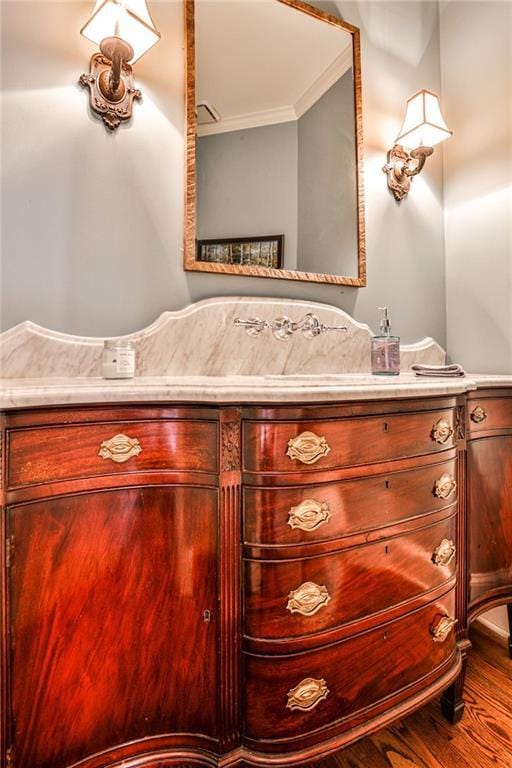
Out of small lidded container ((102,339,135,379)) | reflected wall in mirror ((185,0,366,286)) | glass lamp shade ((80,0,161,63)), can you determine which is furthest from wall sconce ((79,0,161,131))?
small lidded container ((102,339,135,379))

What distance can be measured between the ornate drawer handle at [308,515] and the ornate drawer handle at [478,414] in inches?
28.2

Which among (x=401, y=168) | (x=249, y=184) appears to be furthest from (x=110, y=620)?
(x=401, y=168)

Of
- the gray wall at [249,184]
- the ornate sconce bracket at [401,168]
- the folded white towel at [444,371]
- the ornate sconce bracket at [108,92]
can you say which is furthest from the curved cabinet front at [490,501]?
the ornate sconce bracket at [108,92]

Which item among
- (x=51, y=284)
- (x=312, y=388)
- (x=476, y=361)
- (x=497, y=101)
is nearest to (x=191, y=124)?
(x=51, y=284)

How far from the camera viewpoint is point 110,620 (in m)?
0.86

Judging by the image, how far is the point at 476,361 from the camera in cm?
186

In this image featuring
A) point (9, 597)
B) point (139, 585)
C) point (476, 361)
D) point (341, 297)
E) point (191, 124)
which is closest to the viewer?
point (9, 597)

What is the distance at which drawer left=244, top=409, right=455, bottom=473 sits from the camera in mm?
884

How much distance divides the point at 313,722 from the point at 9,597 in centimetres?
70

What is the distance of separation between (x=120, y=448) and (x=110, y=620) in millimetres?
354

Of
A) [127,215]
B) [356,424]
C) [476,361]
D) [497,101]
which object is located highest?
[497,101]

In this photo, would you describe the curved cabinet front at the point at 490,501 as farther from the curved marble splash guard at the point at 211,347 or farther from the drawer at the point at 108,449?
the drawer at the point at 108,449

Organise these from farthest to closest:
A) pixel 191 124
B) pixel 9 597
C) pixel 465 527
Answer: pixel 191 124 < pixel 465 527 < pixel 9 597

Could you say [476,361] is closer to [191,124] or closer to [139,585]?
[191,124]
